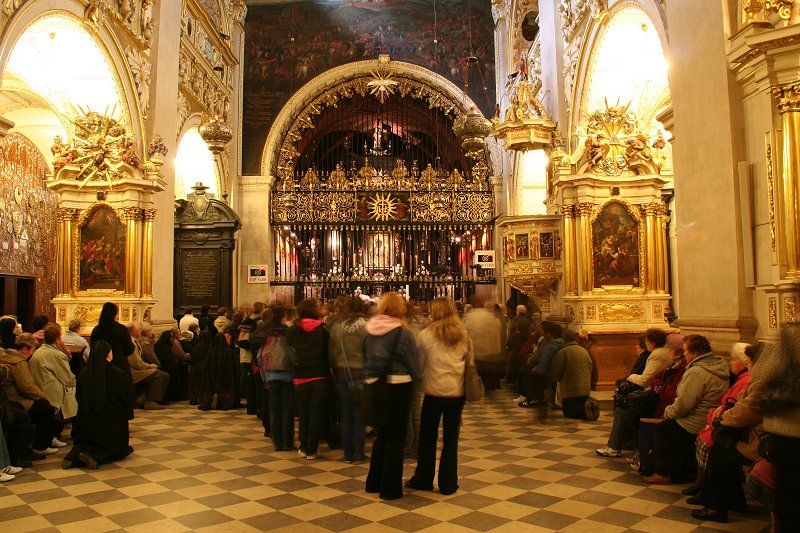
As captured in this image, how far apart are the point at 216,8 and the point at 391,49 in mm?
5499

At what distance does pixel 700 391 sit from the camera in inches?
194

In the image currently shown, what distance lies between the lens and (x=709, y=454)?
444 centimetres

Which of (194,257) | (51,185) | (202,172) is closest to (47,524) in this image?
(51,185)

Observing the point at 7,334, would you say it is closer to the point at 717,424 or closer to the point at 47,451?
the point at 47,451

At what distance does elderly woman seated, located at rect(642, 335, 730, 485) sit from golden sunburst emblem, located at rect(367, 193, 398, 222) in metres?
14.6

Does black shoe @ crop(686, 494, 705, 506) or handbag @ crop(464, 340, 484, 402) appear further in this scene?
handbag @ crop(464, 340, 484, 402)

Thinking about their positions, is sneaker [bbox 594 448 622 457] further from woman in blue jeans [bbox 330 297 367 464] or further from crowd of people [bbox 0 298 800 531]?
woman in blue jeans [bbox 330 297 367 464]

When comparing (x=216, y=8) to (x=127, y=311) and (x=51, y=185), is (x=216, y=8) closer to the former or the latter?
(x=51, y=185)

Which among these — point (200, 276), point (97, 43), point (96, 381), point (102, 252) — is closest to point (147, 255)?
point (102, 252)

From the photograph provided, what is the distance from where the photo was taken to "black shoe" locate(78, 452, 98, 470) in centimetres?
587

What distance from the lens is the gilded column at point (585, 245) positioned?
1079cm

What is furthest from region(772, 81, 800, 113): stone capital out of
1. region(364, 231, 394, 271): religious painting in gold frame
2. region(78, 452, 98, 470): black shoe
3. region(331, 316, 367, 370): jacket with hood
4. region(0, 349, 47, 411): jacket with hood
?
region(364, 231, 394, 271): religious painting in gold frame

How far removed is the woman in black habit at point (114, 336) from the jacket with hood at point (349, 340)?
2.08m

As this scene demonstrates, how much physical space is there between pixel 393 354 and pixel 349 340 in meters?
1.14
